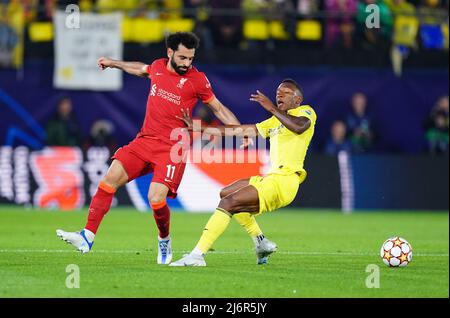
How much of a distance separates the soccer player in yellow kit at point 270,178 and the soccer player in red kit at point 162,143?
13.5 inches

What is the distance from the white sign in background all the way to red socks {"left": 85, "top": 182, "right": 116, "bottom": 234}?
9.89 meters

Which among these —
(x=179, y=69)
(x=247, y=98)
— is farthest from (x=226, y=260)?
(x=247, y=98)

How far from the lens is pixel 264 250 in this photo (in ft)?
39.1

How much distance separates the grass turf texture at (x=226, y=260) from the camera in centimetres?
970

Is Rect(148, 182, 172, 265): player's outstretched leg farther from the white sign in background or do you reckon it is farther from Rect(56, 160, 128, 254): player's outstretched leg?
the white sign in background

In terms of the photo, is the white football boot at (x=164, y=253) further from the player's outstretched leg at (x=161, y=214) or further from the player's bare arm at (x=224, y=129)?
the player's bare arm at (x=224, y=129)

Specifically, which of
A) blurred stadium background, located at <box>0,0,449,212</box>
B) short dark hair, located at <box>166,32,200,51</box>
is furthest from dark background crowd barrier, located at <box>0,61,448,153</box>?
short dark hair, located at <box>166,32,200,51</box>

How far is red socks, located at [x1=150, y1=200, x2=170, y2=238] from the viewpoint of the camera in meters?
11.8

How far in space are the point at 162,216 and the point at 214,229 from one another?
→ 0.80 meters

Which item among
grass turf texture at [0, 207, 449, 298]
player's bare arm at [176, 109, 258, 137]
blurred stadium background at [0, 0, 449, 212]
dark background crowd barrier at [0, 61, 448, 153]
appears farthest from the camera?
dark background crowd barrier at [0, 61, 448, 153]

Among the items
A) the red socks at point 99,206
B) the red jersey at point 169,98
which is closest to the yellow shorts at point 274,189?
the red jersey at point 169,98

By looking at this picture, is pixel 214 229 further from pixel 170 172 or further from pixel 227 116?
pixel 227 116

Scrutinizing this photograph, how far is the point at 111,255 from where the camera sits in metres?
12.8
